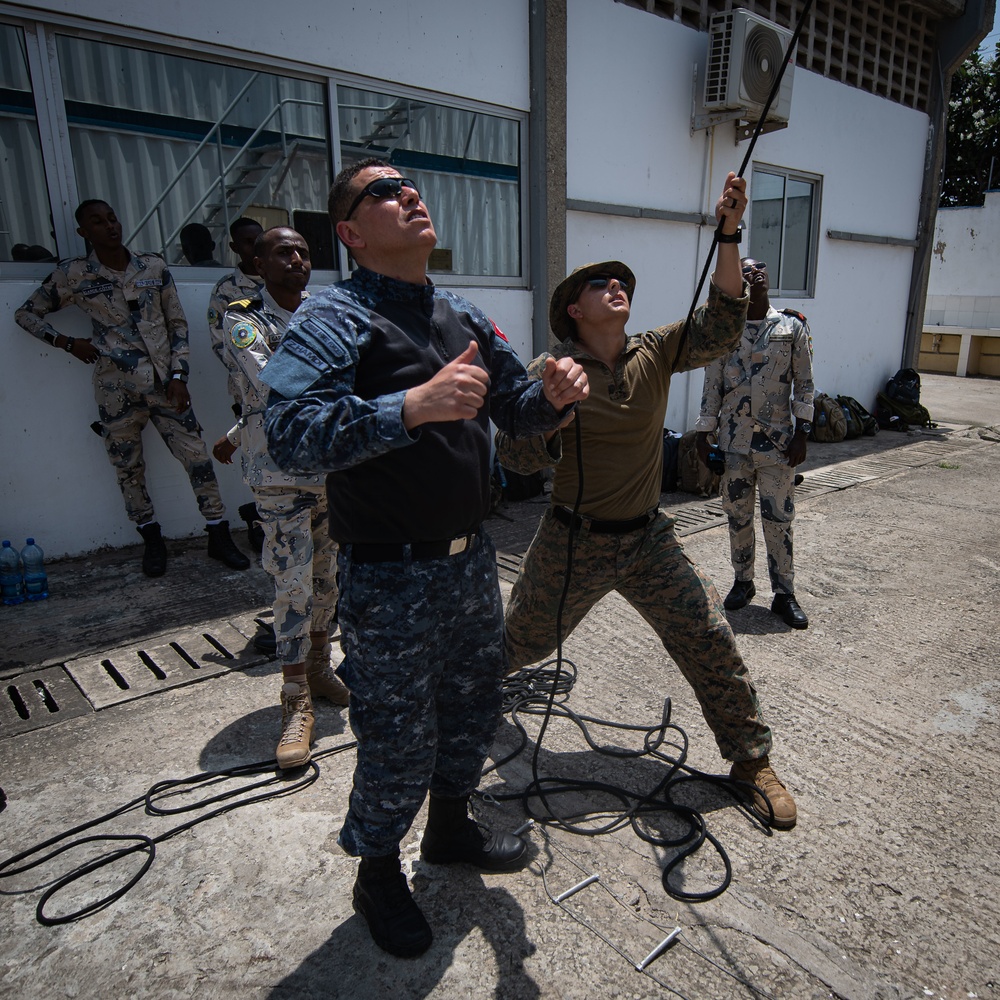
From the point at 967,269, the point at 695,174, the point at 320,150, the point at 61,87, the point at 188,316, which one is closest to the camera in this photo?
the point at 61,87

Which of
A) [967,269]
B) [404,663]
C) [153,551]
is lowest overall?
[153,551]

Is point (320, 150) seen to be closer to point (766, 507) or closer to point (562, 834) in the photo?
point (766, 507)

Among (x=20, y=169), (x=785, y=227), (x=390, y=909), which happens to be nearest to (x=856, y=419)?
(x=785, y=227)

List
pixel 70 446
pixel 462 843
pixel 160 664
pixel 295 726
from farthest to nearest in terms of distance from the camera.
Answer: pixel 70 446 < pixel 160 664 < pixel 295 726 < pixel 462 843

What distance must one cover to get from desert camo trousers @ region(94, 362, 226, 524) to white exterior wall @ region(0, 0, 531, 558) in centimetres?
20

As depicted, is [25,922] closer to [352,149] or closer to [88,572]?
[88,572]

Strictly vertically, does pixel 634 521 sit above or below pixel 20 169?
below

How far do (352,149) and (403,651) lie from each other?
15.5 ft

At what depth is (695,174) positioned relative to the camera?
7609 mm

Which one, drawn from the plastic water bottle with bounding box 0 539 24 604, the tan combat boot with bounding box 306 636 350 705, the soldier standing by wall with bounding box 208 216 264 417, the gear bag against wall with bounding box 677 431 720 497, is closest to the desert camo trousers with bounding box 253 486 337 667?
the tan combat boot with bounding box 306 636 350 705

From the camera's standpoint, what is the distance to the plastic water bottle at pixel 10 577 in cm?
417

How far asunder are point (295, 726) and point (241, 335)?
151 cm

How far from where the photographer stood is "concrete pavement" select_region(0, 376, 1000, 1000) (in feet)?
6.34

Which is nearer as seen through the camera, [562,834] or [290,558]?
[562,834]
